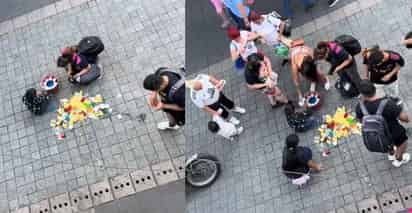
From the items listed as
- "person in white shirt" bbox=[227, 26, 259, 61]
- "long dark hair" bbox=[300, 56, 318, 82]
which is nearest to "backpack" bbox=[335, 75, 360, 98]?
"long dark hair" bbox=[300, 56, 318, 82]

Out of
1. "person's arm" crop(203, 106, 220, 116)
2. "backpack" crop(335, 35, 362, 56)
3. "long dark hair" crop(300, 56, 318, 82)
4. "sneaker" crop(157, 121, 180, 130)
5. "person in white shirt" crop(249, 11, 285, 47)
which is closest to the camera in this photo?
"backpack" crop(335, 35, 362, 56)

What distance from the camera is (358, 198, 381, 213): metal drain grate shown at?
8.19m

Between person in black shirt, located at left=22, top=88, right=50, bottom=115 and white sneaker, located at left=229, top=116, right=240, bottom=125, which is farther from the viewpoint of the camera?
person in black shirt, located at left=22, top=88, right=50, bottom=115

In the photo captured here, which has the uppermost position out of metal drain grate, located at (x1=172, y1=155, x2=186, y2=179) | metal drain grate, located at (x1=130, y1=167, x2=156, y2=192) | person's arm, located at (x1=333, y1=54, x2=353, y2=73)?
person's arm, located at (x1=333, y1=54, x2=353, y2=73)

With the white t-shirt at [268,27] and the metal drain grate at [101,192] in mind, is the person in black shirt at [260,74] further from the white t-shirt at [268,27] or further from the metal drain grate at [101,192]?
the metal drain grate at [101,192]

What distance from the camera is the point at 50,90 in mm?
10039

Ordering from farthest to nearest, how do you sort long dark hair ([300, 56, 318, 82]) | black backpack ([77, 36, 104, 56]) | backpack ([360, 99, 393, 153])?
black backpack ([77, 36, 104, 56]), long dark hair ([300, 56, 318, 82]), backpack ([360, 99, 393, 153])

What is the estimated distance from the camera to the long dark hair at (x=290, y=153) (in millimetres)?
7574

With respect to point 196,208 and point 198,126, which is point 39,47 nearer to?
point 198,126

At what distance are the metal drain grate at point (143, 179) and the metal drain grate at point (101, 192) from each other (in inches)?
15.2

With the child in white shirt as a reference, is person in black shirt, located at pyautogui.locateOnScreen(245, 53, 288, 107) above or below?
above

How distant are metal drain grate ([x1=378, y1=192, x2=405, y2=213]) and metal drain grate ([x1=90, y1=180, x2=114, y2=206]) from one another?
378cm

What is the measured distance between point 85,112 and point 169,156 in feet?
5.30

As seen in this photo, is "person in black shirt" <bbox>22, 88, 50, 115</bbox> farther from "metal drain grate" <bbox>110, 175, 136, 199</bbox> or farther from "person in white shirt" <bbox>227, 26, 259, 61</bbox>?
"person in white shirt" <bbox>227, 26, 259, 61</bbox>
